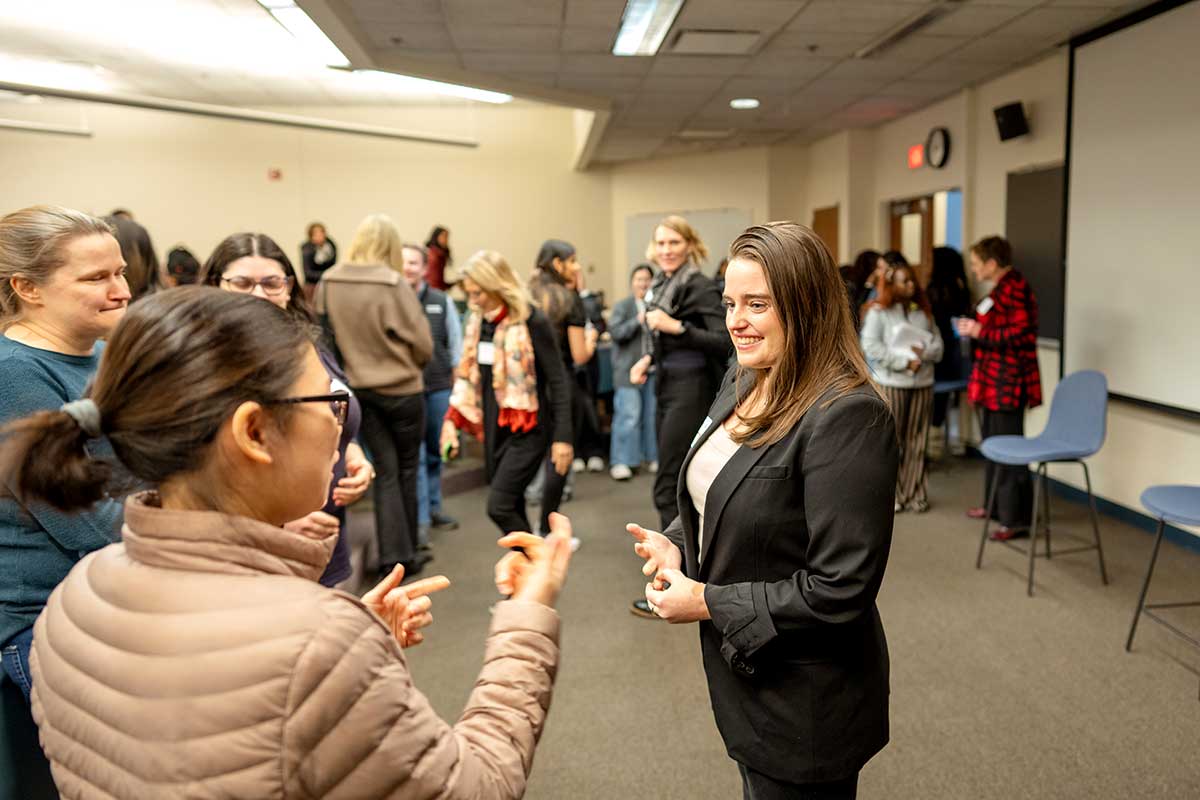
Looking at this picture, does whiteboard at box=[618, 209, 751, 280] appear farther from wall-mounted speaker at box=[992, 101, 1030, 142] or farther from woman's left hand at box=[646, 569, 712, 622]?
woman's left hand at box=[646, 569, 712, 622]

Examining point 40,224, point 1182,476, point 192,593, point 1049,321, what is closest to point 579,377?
point 1049,321

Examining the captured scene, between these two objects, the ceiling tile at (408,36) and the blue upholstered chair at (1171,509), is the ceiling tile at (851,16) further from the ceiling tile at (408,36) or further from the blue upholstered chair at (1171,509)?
the blue upholstered chair at (1171,509)

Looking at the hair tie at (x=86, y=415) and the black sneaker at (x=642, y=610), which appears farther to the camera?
the black sneaker at (x=642, y=610)

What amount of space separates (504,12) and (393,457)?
8.33 ft

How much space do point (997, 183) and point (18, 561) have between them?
659 cm

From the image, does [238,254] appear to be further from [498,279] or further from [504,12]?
[504,12]

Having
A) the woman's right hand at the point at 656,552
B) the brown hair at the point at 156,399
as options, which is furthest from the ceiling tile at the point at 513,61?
the brown hair at the point at 156,399

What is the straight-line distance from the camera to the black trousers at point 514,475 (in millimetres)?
3426

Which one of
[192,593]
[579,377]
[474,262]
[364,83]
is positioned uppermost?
[364,83]

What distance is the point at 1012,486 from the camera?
4383mm

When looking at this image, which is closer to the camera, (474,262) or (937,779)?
(937,779)

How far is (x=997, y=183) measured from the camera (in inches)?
249

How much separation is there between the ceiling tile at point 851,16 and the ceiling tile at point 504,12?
4.58ft

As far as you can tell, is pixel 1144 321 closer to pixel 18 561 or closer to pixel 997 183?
pixel 997 183
